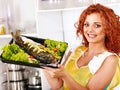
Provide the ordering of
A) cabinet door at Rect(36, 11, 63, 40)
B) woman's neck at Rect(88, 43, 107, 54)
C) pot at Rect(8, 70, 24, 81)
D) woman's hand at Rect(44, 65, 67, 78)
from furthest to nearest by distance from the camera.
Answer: pot at Rect(8, 70, 24, 81) < cabinet door at Rect(36, 11, 63, 40) < woman's neck at Rect(88, 43, 107, 54) < woman's hand at Rect(44, 65, 67, 78)

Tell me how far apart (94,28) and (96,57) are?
6.8 inches

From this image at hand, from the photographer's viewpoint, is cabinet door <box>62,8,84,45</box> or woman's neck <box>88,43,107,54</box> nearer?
woman's neck <box>88,43,107,54</box>

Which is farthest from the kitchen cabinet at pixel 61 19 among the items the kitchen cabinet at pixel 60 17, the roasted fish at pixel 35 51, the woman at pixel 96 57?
the roasted fish at pixel 35 51

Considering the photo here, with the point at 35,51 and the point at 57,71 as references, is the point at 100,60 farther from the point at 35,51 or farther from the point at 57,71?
the point at 35,51

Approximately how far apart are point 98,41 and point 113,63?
0.16 metres

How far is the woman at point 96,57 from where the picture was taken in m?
1.49

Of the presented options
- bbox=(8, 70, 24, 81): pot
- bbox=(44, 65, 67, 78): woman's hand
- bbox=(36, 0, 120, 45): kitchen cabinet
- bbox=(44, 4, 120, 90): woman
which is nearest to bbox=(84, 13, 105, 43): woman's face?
bbox=(44, 4, 120, 90): woman

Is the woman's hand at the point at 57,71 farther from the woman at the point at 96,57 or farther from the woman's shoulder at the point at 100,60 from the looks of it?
the woman's shoulder at the point at 100,60

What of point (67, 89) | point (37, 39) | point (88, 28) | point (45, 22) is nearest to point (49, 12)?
point (45, 22)

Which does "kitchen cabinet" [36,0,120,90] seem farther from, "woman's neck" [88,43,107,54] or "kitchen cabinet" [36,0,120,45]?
"woman's neck" [88,43,107,54]

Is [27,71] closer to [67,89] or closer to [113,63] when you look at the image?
[67,89]

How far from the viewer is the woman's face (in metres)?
1.51

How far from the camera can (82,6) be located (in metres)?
1.67

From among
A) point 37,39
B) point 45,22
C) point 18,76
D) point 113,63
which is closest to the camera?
point 113,63
